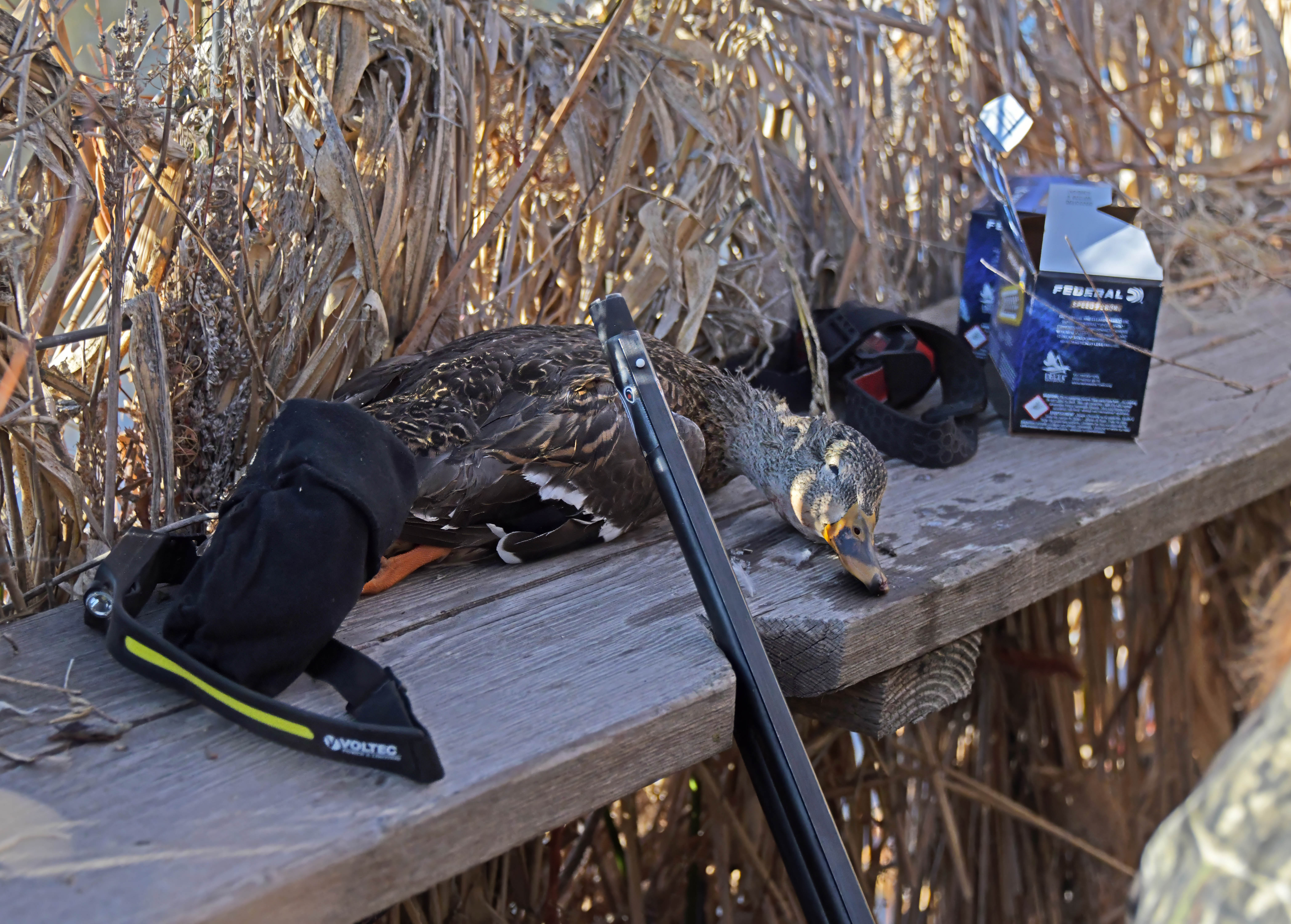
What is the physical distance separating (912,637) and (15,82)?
1.64m

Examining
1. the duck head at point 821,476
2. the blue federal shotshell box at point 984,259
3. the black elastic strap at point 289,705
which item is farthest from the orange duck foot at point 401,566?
the blue federal shotshell box at point 984,259

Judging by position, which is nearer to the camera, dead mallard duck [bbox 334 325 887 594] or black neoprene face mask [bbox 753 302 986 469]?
dead mallard duck [bbox 334 325 887 594]

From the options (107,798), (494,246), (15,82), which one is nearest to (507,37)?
(494,246)

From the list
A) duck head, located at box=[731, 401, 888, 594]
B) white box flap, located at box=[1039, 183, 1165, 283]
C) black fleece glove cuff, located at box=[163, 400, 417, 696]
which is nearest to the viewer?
black fleece glove cuff, located at box=[163, 400, 417, 696]

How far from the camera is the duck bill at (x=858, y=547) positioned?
64.8 inches

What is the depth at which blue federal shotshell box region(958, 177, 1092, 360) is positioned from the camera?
246 cm

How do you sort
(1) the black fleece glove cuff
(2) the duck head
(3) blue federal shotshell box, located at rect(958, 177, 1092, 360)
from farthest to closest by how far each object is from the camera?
1. (3) blue federal shotshell box, located at rect(958, 177, 1092, 360)
2. (2) the duck head
3. (1) the black fleece glove cuff

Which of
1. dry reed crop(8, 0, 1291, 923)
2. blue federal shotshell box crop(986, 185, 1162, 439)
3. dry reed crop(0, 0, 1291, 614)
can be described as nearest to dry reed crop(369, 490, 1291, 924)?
dry reed crop(8, 0, 1291, 923)

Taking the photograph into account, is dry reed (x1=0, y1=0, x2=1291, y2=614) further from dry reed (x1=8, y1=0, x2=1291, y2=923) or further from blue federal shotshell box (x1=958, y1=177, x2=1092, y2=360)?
blue federal shotshell box (x1=958, y1=177, x2=1092, y2=360)

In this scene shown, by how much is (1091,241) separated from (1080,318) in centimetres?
18

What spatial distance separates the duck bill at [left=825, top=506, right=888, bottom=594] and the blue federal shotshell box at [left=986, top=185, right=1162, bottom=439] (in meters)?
0.74

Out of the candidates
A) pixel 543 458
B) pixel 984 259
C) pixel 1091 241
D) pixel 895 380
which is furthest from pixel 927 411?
pixel 543 458

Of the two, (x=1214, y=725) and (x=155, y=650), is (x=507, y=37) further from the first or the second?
(x=1214, y=725)

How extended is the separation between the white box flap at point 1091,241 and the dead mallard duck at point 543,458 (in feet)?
2.03
